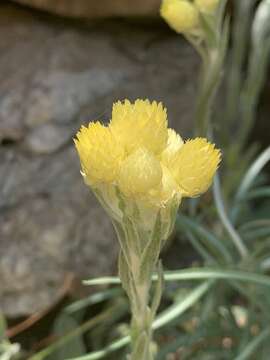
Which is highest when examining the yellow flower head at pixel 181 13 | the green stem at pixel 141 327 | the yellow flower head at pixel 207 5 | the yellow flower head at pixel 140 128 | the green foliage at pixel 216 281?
the yellow flower head at pixel 140 128

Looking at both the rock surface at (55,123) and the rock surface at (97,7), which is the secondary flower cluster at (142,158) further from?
the rock surface at (97,7)

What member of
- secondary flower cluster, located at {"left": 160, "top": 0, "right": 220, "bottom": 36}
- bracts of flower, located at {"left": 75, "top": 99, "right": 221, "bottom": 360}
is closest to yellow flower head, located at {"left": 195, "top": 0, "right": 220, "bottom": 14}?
secondary flower cluster, located at {"left": 160, "top": 0, "right": 220, "bottom": 36}

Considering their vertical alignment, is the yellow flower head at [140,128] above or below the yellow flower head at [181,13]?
above

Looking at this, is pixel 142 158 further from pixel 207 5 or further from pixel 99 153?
pixel 207 5

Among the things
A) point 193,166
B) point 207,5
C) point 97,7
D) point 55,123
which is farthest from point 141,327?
point 97,7

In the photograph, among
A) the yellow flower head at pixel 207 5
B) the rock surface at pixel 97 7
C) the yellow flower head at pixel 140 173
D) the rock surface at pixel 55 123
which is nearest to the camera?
the yellow flower head at pixel 140 173

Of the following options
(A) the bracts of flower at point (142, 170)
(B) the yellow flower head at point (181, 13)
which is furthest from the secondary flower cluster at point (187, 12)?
(A) the bracts of flower at point (142, 170)

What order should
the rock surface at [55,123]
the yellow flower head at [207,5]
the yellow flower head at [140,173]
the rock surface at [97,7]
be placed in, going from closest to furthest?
1. the yellow flower head at [140,173]
2. the yellow flower head at [207,5]
3. the rock surface at [55,123]
4. the rock surface at [97,7]

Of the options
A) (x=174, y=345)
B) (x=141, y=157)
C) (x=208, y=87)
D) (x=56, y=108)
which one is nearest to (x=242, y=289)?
(x=174, y=345)
